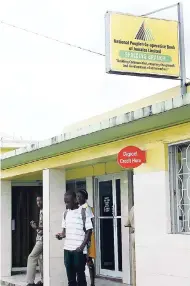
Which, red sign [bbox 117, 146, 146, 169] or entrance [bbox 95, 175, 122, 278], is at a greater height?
red sign [bbox 117, 146, 146, 169]

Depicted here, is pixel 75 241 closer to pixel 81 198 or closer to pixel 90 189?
pixel 81 198

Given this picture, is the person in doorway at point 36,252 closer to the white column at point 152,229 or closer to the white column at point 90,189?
the white column at point 90,189

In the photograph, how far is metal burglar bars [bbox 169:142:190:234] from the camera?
7.80m

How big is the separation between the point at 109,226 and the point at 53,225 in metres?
2.24

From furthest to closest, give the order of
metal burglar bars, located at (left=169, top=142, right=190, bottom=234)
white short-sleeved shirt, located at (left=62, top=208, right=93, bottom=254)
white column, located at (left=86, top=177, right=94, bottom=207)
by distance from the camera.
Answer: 1. white column, located at (left=86, top=177, right=94, bottom=207)
2. white short-sleeved shirt, located at (left=62, top=208, right=93, bottom=254)
3. metal burglar bars, located at (left=169, top=142, right=190, bottom=234)

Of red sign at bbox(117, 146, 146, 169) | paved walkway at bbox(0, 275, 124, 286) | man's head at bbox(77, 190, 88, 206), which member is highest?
red sign at bbox(117, 146, 146, 169)

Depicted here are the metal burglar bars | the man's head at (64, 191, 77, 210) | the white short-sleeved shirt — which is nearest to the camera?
the metal burglar bars

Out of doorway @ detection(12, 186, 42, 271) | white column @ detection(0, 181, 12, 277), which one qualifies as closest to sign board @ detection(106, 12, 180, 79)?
white column @ detection(0, 181, 12, 277)

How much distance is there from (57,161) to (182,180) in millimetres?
3638

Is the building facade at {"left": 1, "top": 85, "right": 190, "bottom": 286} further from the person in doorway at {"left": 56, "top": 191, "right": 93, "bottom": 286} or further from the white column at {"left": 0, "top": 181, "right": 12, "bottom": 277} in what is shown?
the person in doorway at {"left": 56, "top": 191, "right": 93, "bottom": 286}

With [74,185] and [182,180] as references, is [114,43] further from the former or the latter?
[74,185]

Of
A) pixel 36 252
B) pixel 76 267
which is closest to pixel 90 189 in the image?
pixel 36 252

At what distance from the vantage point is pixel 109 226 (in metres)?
13.0

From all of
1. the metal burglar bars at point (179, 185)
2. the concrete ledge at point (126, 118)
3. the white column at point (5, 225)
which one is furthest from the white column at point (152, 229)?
the white column at point (5, 225)
